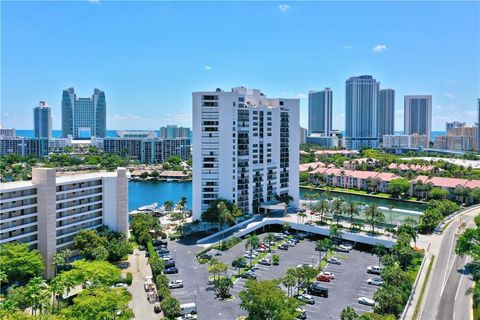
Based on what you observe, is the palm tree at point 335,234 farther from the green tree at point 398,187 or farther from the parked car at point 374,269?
the green tree at point 398,187

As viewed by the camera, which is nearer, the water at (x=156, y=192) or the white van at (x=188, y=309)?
the white van at (x=188, y=309)

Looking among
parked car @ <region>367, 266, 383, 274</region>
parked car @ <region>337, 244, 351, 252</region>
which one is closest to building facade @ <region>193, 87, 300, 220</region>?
parked car @ <region>337, 244, 351, 252</region>

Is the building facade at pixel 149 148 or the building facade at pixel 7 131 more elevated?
the building facade at pixel 7 131

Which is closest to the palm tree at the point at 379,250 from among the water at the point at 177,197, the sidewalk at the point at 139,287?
the water at the point at 177,197

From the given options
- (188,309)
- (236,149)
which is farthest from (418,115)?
(188,309)

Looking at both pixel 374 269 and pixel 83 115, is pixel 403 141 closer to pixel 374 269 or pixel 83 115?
pixel 374 269

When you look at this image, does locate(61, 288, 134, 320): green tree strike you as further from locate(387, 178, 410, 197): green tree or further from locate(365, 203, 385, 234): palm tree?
locate(387, 178, 410, 197): green tree
